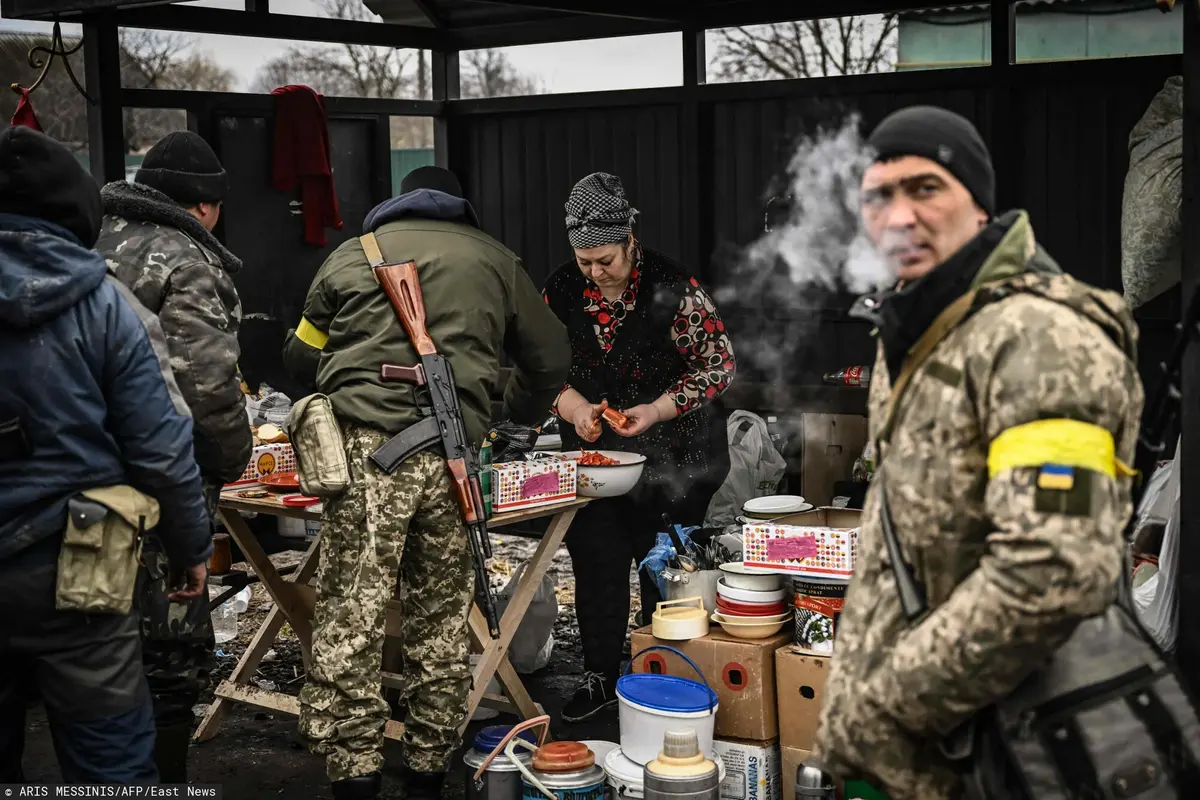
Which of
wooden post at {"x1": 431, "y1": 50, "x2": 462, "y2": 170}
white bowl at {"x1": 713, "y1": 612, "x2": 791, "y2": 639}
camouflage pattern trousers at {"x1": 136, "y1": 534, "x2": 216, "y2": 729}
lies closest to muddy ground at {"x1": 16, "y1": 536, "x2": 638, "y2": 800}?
camouflage pattern trousers at {"x1": 136, "y1": 534, "x2": 216, "y2": 729}

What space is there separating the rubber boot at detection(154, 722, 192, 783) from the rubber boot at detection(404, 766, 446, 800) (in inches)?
32.3

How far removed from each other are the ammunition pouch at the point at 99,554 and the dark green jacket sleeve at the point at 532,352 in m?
1.86

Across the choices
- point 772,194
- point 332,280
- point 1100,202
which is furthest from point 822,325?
point 332,280

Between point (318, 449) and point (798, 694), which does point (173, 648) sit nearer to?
point (318, 449)

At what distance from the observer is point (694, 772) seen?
423cm

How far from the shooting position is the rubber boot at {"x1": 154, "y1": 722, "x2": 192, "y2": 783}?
470 centimetres

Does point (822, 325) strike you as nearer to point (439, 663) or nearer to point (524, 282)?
point (524, 282)

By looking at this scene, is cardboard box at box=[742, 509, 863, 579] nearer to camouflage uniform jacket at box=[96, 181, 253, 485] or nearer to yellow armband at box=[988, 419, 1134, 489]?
camouflage uniform jacket at box=[96, 181, 253, 485]

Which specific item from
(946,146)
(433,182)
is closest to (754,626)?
(433,182)

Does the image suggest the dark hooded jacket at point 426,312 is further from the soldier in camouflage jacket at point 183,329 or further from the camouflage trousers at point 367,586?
the soldier in camouflage jacket at point 183,329

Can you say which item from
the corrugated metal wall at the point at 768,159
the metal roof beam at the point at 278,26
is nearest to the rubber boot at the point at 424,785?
the corrugated metal wall at the point at 768,159

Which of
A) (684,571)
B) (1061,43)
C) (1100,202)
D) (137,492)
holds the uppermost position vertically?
(1061,43)

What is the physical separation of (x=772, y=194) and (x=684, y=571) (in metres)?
3.78

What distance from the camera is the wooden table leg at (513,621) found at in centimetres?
535
